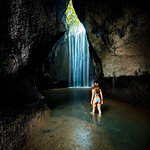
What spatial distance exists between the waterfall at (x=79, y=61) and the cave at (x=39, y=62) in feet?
35.2

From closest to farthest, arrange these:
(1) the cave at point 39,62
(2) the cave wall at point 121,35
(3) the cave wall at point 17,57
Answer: (3) the cave wall at point 17,57 → (1) the cave at point 39,62 → (2) the cave wall at point 121,35

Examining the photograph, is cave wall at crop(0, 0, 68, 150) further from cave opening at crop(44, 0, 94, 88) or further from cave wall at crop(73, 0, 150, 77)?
cave opening at crop(44, 0, 94, 88)

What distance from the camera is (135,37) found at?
451 centimetres

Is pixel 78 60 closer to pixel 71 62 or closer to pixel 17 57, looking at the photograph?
pixel 71 62

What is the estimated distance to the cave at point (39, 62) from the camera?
7.18 feet

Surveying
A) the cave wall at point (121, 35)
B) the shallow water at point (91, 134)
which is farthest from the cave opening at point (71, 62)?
the shallow water at point (91, 134)

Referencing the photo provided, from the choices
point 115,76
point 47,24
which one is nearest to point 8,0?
point 47,24

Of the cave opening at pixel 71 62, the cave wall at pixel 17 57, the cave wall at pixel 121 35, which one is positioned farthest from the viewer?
the cave opening at pixel 71 62

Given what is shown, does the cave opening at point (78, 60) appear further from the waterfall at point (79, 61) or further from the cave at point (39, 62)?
the cave at point (39, 62)

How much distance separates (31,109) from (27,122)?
44 centimetres

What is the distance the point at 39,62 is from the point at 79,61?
14.2 m

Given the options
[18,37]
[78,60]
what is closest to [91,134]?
[18,37]

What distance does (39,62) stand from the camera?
13.5 ft

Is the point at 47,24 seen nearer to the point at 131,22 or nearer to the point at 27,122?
the point at 27,122
